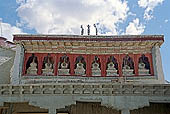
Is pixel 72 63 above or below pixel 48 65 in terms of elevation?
above

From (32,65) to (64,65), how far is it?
9.12 feet

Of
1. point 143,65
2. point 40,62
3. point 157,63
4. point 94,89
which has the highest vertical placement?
point 40,62

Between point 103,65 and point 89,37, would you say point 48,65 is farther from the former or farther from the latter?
point 103,65

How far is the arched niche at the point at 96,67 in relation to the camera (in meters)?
19.8

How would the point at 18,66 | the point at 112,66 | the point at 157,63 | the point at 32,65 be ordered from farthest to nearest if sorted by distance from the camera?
the point at 112,66, the point at 32,65, the point at 157,63, the point at 18,66

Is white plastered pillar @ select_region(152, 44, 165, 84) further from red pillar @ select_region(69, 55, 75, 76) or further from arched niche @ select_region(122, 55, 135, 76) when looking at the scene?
red pillar @ select_region(69, 55, 75, 76)

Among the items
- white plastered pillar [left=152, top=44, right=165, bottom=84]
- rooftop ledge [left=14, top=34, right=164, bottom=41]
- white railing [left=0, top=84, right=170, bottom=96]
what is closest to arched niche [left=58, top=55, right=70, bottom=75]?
rooftop ledge [left=14, top=34, right=164, bottom=41]

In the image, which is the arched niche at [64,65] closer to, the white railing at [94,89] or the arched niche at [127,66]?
the arched niche at [127,66]

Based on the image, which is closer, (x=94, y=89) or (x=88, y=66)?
(x=94, y=89)

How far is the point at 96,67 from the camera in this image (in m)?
20.1

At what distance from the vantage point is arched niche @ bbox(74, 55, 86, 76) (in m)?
19.9

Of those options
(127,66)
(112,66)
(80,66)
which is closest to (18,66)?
(80,66)

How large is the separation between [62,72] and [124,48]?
5924 mm

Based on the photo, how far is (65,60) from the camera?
20406 millimetres
